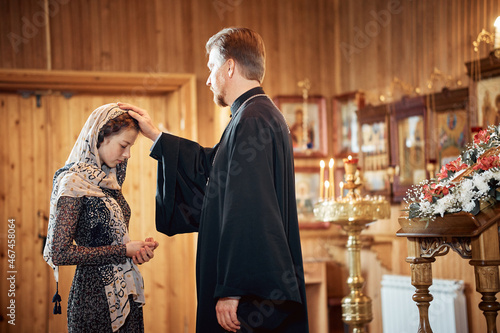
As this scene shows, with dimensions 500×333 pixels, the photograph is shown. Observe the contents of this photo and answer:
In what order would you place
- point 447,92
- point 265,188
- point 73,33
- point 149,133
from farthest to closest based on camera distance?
point 73,33, point 447,92, point 149,133, point 265,188

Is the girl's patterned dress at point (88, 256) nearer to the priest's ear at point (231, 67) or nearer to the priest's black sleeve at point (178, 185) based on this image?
the priest's black sleeve at point (178, 185)

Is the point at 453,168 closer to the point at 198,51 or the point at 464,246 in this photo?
the point at 464,246

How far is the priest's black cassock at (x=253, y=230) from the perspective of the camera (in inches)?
79.2

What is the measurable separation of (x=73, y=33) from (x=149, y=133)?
3.08 m

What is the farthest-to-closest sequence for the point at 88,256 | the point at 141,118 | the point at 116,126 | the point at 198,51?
the point at 198,51, the point at 141,118, the point at 116,126, the point at 88,256

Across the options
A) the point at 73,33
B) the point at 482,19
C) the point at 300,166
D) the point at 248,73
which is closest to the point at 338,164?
the point at 300,166

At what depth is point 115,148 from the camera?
2.34 meters

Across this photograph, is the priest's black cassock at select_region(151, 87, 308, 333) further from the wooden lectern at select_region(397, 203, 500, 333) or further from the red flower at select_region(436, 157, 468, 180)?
the red flower at select_region(436, 157, 468, 180)

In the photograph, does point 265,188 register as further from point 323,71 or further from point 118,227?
point 323,71

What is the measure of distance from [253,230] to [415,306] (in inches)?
115

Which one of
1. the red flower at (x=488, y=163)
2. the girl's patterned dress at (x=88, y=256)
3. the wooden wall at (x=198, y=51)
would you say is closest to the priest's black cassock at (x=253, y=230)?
the girl's patterned dress at (x=88, y=256)

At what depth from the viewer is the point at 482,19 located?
170 inches

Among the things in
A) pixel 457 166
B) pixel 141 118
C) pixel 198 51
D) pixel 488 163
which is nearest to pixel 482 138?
pixel 457 166

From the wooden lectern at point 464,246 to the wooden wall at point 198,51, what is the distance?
5.66 ft
